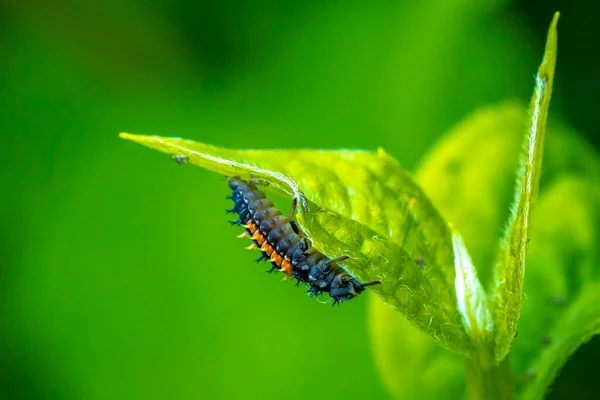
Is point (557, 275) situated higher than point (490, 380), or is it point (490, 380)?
point (557, 275)

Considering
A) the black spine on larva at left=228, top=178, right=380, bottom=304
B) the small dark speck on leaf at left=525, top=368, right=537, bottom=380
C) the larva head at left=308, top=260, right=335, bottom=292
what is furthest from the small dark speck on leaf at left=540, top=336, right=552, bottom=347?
the larva head at left=308, top=260, right=335, bottom=292

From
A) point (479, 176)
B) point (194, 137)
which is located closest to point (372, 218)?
point (479, 176)

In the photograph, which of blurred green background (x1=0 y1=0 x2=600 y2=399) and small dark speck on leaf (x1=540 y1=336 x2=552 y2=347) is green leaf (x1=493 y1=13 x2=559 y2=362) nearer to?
small dark speck on leaf (x1=540 y1=336 x2=552 y2=347)

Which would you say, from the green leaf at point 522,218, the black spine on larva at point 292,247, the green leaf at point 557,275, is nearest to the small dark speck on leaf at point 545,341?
the green leaf at point 557,275

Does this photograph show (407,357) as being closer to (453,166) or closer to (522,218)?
(453,166)

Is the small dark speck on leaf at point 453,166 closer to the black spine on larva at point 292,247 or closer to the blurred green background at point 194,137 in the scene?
Result: the black spine on larva at point 292,247

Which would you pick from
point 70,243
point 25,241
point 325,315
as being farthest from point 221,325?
point 25,241
